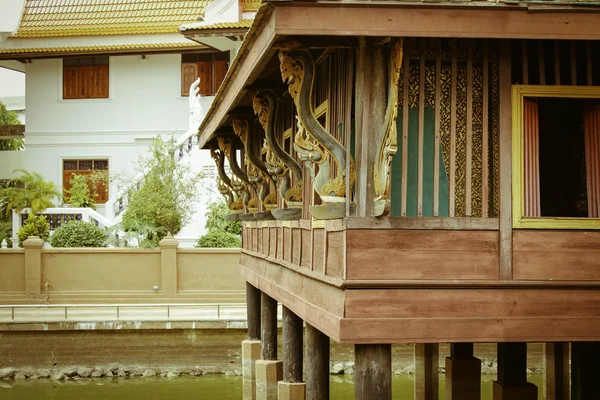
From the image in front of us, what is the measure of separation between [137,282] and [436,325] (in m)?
19.7

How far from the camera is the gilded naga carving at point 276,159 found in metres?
11.3

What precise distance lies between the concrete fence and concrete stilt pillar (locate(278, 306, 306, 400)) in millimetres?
13965

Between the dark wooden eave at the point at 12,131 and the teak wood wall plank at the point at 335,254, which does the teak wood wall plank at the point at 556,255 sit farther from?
the dark wooden eave at the point at 12,131

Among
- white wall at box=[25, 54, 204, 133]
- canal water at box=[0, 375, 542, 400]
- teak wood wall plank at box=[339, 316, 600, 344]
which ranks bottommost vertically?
canal water at box=[0, 375, 542, 400]

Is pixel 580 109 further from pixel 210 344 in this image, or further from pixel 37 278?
pixel 37 278

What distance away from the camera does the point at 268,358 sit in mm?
15469

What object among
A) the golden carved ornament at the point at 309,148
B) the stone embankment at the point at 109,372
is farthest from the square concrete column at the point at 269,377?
the stone embankment at the point at 109,372

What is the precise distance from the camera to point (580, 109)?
9.55 metres

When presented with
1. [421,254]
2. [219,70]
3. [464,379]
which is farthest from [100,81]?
[421,254]

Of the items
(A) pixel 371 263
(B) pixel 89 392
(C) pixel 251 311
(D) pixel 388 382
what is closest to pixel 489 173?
(A) pixel 371 263

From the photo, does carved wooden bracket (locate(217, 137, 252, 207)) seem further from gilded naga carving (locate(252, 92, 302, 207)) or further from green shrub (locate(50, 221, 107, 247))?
green shrub (locate(50, 221, 107, 247))

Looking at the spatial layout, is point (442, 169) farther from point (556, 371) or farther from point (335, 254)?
point (556, 371)

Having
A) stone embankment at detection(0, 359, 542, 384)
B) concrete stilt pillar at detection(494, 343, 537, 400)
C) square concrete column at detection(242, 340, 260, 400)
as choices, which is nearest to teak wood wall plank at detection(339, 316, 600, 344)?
concrete stilt pillar at detection(494, 343, 537, 400)

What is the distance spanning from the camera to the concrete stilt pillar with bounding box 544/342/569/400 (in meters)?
16.3
